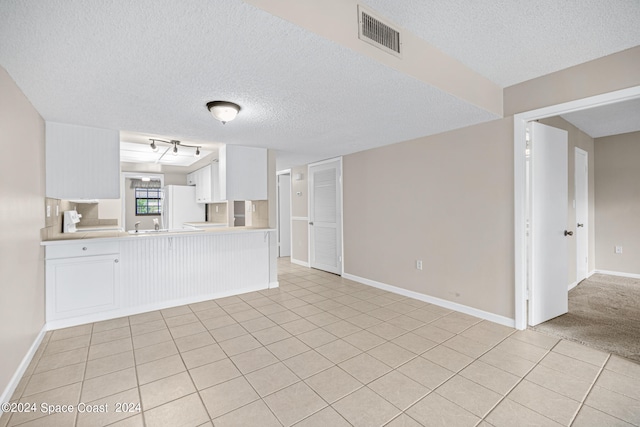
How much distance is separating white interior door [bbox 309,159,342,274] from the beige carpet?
3.25m

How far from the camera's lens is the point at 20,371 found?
214cm

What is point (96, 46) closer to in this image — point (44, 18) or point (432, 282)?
point (44, 18)

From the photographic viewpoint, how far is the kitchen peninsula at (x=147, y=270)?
3053 mm

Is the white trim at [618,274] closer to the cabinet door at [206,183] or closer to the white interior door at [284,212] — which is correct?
the white interior door at [284,212]

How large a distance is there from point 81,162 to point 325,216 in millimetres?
3795

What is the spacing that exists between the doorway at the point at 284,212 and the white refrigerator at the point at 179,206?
85.3 inches

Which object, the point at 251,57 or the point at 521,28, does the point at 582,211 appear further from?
the point at 251,57

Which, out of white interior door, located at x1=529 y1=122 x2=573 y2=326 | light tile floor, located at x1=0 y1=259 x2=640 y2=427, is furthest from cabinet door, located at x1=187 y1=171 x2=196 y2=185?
white interior door, located at x1=529 y1=122 x2=573 y2=326

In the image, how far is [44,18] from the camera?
139 cm

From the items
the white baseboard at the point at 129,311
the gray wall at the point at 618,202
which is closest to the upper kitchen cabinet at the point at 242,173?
the white baseboard at the point at 129,311

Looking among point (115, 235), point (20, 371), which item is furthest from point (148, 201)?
point (20, 371)

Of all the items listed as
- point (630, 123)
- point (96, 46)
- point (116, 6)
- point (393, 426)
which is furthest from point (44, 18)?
point (630, 123)

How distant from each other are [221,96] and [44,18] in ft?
3.63

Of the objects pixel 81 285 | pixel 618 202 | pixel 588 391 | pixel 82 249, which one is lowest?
pixel 588 391
